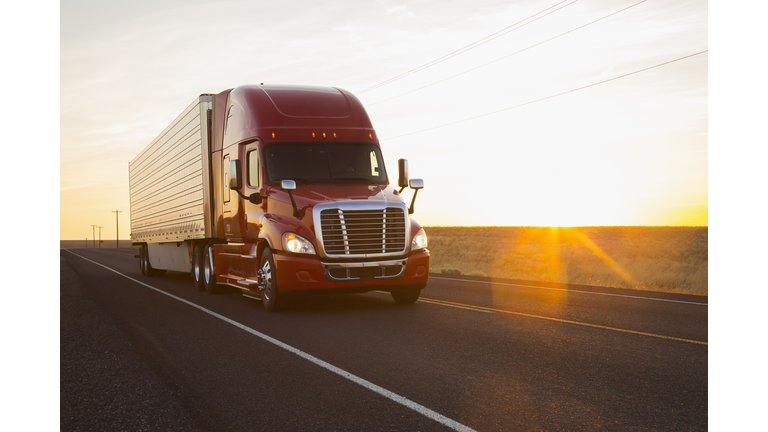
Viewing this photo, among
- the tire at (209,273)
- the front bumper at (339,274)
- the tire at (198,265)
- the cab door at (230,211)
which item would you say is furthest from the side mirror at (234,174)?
the tire at (198,265)

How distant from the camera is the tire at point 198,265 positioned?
14.6 meters

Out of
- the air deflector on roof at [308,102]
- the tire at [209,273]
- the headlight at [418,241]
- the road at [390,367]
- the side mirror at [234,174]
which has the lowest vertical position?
the road at [390,367]

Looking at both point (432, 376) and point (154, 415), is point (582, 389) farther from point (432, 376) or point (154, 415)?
point (154, 415)

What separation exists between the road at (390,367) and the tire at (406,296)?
1.07 ft

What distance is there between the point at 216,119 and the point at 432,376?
9469 millimetres

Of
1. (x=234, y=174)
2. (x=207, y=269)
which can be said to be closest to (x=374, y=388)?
(x=234, y=174)

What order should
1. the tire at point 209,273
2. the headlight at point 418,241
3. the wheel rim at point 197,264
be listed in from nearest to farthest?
the headlight at point 418,241, the tire at point 209,273, the wheel rim at point 197,264

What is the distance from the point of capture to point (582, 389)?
518cm

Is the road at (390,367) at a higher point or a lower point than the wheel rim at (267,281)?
lower

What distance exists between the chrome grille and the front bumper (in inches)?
8.5

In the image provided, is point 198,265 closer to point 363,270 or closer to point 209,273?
point 209,273

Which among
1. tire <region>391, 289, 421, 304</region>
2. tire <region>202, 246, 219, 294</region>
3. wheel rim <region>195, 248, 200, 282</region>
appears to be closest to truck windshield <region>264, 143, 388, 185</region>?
tire <region>391, 289, 421, 304</region>

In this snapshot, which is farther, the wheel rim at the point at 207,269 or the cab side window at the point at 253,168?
the wheel rim at the point at 207,269

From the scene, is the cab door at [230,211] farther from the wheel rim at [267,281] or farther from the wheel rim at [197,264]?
the wheel rim at [197,264]
